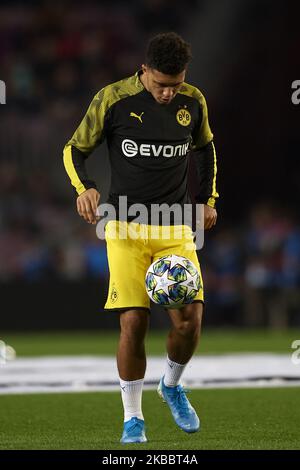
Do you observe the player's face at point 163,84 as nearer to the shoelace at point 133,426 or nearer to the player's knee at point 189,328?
the player's knee at point 189,328

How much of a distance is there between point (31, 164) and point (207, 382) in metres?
8.19

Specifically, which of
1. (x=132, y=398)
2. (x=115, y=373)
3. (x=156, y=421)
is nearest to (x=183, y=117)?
(x=132, y=398)

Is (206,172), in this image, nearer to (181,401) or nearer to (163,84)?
(163,84)

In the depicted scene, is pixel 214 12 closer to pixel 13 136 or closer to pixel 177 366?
pixel 13 136

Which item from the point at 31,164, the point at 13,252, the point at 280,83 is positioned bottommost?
the point at 13,252

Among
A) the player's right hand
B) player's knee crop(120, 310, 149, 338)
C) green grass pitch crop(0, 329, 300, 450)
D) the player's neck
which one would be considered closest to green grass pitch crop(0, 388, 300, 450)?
green grass pitch crop(0, 329, 300, 450)

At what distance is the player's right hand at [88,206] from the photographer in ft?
19.5

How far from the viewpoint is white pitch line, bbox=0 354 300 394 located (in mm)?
8812

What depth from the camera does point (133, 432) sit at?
5820 millimetres

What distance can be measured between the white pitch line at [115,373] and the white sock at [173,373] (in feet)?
7.72

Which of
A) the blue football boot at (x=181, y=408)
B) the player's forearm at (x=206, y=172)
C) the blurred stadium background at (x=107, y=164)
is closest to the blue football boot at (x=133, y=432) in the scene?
the blue football boot at (x=181, y=408)

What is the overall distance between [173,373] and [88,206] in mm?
1066

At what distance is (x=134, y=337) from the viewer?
19.5ft

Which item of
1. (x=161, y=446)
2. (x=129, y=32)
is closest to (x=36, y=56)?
(x=129, y=32)
